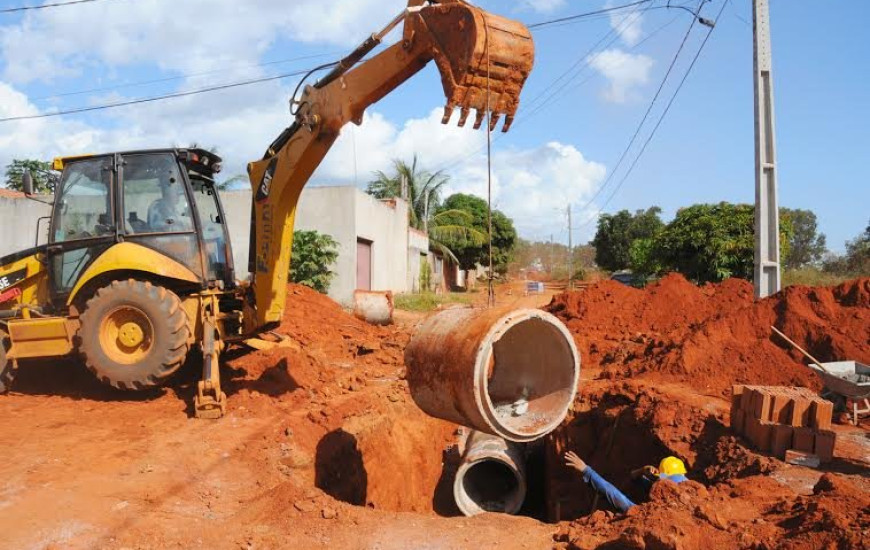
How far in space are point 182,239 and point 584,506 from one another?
231 inches

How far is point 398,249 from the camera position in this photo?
986 inches

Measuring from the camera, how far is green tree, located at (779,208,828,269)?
46.5 meters

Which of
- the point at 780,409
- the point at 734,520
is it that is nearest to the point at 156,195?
the point at 734,520

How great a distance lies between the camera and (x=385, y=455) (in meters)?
8.16

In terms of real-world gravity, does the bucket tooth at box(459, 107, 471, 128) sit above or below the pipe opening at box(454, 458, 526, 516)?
above

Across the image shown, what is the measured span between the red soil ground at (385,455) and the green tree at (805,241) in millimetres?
39970

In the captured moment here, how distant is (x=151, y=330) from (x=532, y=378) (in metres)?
4.23

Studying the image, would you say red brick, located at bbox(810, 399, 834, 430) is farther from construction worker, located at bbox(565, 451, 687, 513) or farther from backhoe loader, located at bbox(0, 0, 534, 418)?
backhoe loader, located at bbox(0, 0, 534, 418)

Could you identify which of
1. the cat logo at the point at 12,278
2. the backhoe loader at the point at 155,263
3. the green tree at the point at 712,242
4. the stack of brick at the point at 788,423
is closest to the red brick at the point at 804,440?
the stack of brick at the point at 788,423

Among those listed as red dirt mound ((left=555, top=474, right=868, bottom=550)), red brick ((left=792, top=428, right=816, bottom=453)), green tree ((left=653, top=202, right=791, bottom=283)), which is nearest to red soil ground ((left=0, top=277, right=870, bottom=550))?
red dirt mound ((left=555, top=474, right=868, bottom=550))

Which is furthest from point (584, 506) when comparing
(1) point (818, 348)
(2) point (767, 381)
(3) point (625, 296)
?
(3) point (625, 296)

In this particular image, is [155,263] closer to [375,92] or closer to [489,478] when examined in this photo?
[375,92]

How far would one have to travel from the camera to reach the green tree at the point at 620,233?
147 feet

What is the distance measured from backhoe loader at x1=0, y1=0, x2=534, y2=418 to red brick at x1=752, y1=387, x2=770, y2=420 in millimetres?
4736
